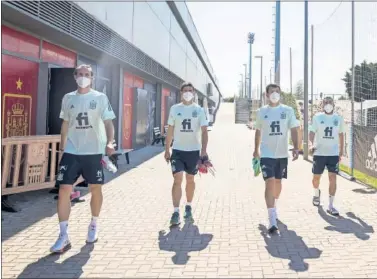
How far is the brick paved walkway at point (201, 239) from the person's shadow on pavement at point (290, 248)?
0.01m

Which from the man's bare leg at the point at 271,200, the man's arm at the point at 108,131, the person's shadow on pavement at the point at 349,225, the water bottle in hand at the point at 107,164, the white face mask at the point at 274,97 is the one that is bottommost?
the person's shadow on pavement at the point at 349,225

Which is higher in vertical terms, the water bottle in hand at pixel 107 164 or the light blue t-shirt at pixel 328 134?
the light blue t-shirt at pixel 328 134

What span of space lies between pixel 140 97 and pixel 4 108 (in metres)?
8.82

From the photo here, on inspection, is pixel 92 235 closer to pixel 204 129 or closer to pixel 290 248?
pixel 204 129

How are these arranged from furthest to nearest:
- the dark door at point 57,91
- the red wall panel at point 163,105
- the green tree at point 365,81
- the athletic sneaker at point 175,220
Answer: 1. the red wall panel at point 163,105
2. the green tree at point 365,81
3. the dark door at point 57,91
4. the athletic sneaker at point 175,220

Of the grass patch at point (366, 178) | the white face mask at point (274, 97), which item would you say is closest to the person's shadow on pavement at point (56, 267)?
the white face mask at point (274, 97)

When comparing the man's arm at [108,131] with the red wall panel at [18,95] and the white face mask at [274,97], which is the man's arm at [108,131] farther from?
the red wall panel at [18,95]

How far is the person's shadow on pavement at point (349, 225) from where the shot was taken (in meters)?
5.01

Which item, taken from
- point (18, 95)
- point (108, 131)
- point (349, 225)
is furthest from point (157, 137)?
point (108, 131)

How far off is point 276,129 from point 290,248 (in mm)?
1548

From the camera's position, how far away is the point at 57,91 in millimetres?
8148

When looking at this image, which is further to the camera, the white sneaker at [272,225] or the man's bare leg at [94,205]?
the white sneaker at [272,225]

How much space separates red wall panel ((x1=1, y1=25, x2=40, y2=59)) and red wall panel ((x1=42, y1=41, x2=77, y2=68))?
317mm

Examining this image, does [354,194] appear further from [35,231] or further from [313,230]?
[35,231]
